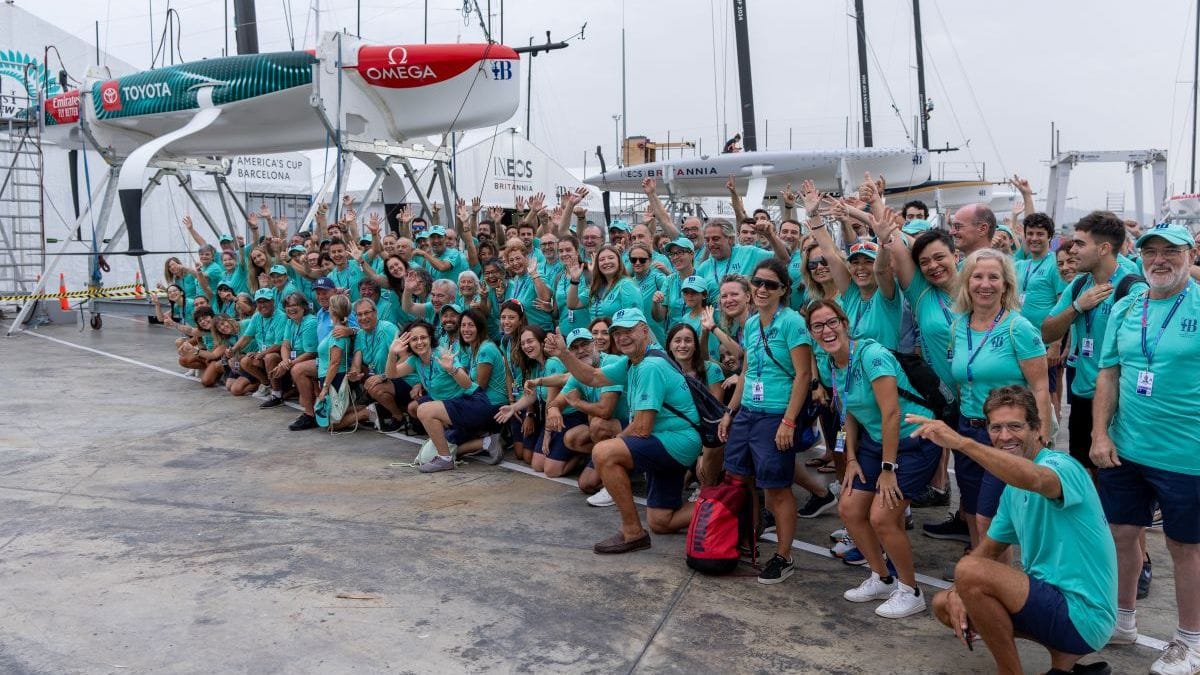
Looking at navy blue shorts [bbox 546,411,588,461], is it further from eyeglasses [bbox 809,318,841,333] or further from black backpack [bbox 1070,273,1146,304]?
black backpack [bbox 1070,273,1146,304]

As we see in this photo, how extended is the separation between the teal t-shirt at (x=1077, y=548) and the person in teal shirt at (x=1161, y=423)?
1.91ft

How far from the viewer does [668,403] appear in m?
5.15

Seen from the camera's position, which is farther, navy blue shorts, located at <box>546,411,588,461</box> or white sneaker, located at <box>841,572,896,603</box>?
navy blue shorts, located at <box>546,411,588,461</box>

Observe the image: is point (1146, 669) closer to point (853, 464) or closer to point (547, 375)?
point (853, 464)

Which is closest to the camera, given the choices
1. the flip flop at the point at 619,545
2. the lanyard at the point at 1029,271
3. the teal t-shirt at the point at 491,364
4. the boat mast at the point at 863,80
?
the flip flop at the point at 619,545

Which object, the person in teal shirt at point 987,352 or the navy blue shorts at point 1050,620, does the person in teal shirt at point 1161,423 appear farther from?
the navy blue shorts at point 1050,620

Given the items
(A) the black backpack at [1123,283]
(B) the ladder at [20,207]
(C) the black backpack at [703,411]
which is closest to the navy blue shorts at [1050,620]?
(A) the black backpack at [1123,283]

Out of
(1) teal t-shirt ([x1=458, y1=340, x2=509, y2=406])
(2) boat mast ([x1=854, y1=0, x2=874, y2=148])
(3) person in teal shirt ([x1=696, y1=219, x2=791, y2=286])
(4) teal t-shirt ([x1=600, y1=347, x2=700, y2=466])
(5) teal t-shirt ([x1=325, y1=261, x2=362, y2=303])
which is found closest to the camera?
(4) teal t-shirt ([x1=600, y1=347, x2=700, y2=466])

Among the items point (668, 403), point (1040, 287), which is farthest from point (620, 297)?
point (1040, 287)

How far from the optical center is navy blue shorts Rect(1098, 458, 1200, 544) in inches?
135

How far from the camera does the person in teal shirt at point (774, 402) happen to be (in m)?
4.59

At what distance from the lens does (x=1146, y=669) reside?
11.6 feet

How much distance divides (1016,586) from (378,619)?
2.65 metres

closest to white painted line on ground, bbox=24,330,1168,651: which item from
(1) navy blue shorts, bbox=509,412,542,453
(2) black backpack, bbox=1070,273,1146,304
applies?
(1) navy blue shorts, bbox=509,412,542,453
